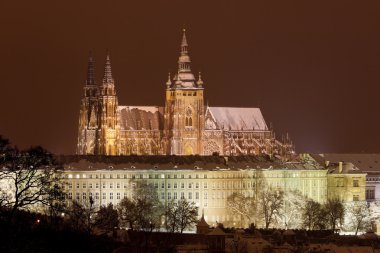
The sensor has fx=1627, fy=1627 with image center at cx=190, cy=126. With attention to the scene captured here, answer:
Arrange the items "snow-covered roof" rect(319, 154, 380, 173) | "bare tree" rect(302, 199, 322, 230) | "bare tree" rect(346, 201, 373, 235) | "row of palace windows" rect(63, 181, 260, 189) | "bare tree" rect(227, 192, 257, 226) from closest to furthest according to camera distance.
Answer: "bare tree" rect(302, 199, 322, 230) < "bare tree" rect(346, 201, 373, 235) < "bare tree" rect(227, 192, 257, 226) < "row of palace windows" rect(63, 181, 260, 189) < "snow-covered roof" rect(319, 154, 380, 173)

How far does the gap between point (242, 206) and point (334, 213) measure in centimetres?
1192

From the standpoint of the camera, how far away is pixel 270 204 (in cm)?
16075

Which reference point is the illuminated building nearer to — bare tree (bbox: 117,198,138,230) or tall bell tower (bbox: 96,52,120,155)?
bare tree (bbox: 117,198,138,230)

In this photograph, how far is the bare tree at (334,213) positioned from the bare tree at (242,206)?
7.29 metres

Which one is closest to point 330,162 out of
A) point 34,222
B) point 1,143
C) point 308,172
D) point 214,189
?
point 308,172

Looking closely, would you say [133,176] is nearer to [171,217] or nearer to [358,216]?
[171,217]

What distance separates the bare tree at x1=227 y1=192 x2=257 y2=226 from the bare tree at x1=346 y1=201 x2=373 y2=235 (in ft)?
30.8

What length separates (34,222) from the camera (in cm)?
9038

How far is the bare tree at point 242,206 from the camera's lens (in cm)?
15938

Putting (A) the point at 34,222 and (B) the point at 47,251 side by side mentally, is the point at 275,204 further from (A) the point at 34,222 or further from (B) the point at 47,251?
(B) the point at 47,251

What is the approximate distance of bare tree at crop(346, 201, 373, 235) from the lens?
502 ft

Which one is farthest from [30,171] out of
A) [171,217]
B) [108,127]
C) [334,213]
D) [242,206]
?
[108,127]

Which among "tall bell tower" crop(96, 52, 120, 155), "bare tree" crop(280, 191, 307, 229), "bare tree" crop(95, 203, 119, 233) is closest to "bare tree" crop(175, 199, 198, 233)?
"bare tree" crop(95, 203, 119, 233)

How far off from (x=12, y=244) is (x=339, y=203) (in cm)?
9335
